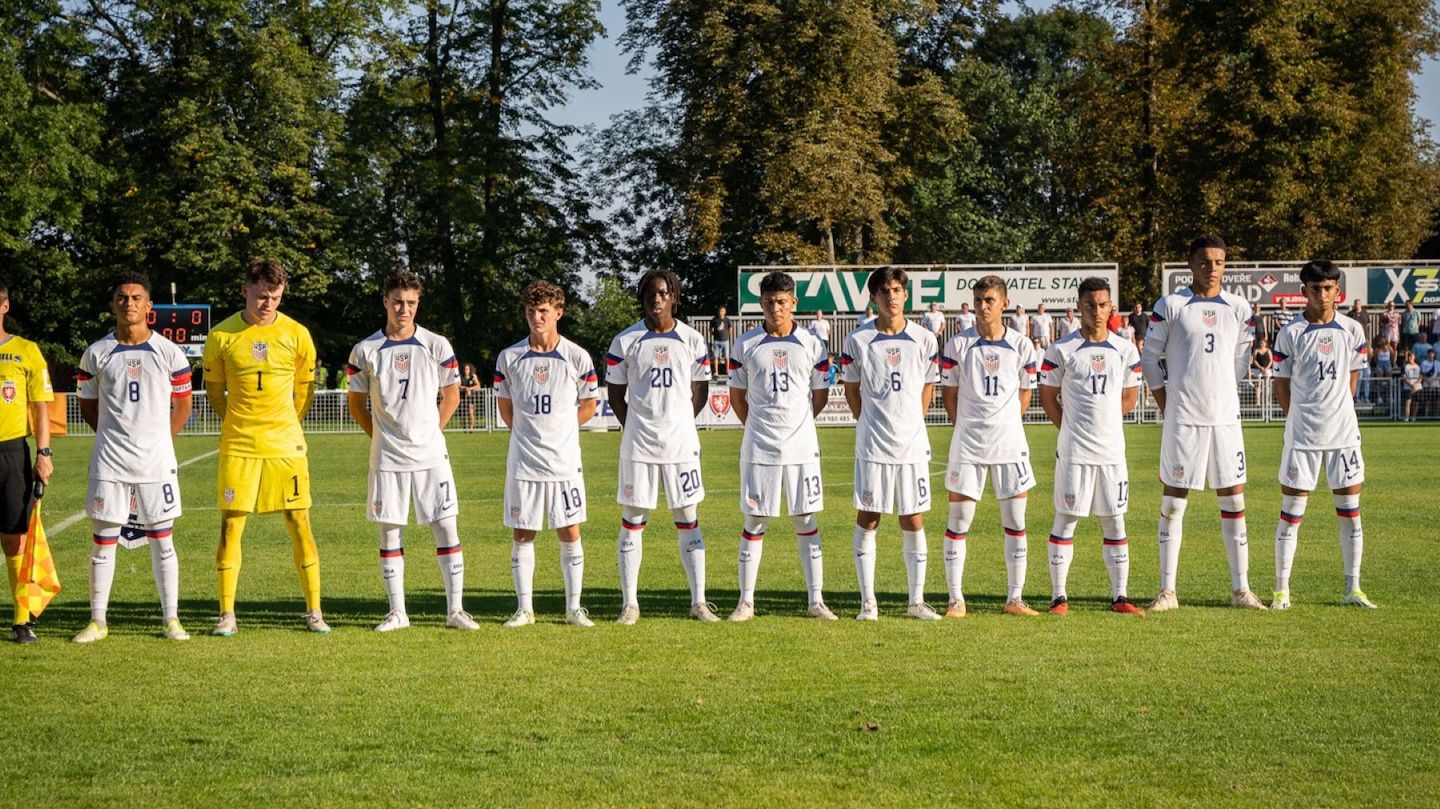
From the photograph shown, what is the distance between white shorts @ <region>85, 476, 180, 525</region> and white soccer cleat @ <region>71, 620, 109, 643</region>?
714 millimetres

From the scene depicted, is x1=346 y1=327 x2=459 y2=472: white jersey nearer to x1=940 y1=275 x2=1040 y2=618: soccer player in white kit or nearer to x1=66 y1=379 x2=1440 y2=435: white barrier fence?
x1=940 y1=275 x2=1040 y2=618: soccer player in white kit

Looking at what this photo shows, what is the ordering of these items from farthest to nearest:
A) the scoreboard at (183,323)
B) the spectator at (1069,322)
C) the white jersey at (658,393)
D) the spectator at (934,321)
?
the spectator at (1069,322), the scoreboard at (183,323), the spectator at (934,321), the white jersey at (658,393)

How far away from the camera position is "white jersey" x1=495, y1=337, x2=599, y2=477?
9.91m

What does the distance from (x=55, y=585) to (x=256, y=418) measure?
6.23 ft

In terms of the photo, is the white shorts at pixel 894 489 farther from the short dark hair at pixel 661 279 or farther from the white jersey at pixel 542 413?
the white jersey at pixel 542 413

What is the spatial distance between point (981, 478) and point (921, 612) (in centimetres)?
106

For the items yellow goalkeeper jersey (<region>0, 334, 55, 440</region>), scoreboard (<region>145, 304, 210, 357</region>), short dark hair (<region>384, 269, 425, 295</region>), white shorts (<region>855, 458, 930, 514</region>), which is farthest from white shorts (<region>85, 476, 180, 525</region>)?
scoreboard (<region>145, 304, 210, 357</region>)

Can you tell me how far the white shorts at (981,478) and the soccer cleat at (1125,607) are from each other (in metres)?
1.04

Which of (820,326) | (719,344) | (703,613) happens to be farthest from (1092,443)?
(719,344)

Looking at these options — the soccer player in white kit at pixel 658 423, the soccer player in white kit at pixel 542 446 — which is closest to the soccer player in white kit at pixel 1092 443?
the soccer player in white kit at pixel 658 423

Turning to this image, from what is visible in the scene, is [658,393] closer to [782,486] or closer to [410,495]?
[782,486]

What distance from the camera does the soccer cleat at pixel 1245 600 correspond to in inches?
405

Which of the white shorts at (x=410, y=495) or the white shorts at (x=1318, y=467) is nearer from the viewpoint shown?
the white shorts at (x=410, y=495)

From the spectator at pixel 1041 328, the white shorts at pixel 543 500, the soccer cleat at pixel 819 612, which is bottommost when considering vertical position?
the soccer cleat at pixel 819 612
